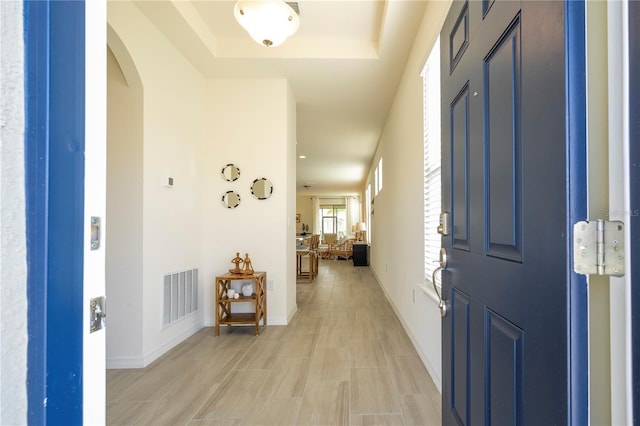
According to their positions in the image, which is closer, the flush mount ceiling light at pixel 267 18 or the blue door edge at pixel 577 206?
the blue door edge at pixel 577 206

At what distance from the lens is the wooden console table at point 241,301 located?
317 centimetres

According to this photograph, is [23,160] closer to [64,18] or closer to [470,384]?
[64,18]

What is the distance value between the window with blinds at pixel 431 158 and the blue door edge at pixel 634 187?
1.64 m

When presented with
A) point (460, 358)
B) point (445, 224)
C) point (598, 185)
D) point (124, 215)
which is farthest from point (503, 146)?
point (124, 215)

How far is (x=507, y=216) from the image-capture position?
2.69 ft

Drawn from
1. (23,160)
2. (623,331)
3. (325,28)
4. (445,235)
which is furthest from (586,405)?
(325,28)

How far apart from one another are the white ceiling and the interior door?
5.49ft

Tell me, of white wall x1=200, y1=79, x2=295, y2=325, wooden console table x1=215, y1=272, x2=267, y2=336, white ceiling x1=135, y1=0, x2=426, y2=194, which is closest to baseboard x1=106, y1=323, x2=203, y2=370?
wooden console table x1=215, y1=272, x2=267, y2=336

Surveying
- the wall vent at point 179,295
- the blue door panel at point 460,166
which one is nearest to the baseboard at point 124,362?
the wall vent at point 179,295

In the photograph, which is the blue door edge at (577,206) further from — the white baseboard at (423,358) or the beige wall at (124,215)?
the beige wall at (124,215)

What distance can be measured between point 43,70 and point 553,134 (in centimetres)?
88

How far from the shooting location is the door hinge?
544 millimetres

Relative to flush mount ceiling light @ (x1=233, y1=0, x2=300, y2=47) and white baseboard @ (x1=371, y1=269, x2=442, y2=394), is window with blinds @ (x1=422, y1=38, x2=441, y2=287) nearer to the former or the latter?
white baseboard @ (x1=371, y1=269, x2=442, y2=394)

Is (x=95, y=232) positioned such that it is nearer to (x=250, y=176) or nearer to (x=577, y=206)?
(x=577, y=206)
